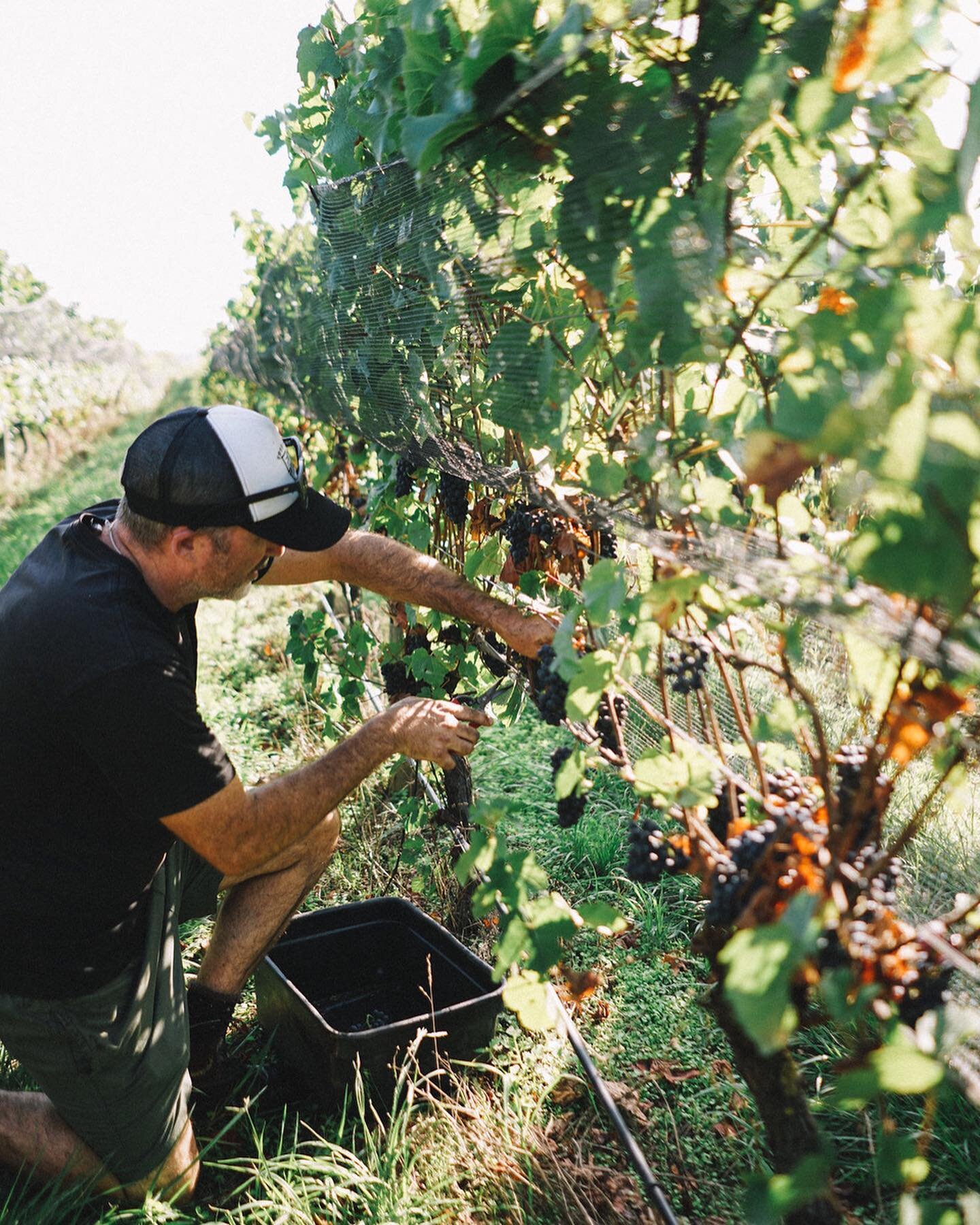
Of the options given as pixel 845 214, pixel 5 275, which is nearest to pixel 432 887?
pixel 845 214

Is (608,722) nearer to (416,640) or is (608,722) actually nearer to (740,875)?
(740,875)

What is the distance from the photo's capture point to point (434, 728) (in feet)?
6.50

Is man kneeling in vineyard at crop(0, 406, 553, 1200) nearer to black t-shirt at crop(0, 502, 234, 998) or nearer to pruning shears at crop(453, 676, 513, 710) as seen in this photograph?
black t-shirt at crop(0, 502, 234, 998)

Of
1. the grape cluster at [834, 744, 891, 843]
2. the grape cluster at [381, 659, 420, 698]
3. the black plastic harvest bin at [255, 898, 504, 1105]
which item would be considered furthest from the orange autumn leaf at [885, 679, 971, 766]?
the grape cluster at [381, 659, 420, 698]

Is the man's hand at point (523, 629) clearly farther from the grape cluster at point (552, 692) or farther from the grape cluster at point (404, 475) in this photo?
the grape cluster at point (404, 475)

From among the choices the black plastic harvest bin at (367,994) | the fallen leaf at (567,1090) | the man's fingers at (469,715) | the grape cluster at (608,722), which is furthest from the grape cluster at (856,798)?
the fallen leaf at (567,1090)

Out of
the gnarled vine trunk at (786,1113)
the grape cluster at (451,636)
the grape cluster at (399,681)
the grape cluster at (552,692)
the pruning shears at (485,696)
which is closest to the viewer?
the gnarled vine trunk at (786,1113)

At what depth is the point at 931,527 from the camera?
0.83 metres

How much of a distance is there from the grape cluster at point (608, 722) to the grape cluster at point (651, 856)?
10.5 inches

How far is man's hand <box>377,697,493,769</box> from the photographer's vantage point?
196cm

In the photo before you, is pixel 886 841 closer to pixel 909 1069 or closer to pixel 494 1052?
pixel 494 1052

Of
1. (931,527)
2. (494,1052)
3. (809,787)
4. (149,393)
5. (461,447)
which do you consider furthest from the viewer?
(149,393)

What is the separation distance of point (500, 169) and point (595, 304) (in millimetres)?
267

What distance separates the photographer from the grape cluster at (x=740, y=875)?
1228 millimetres
